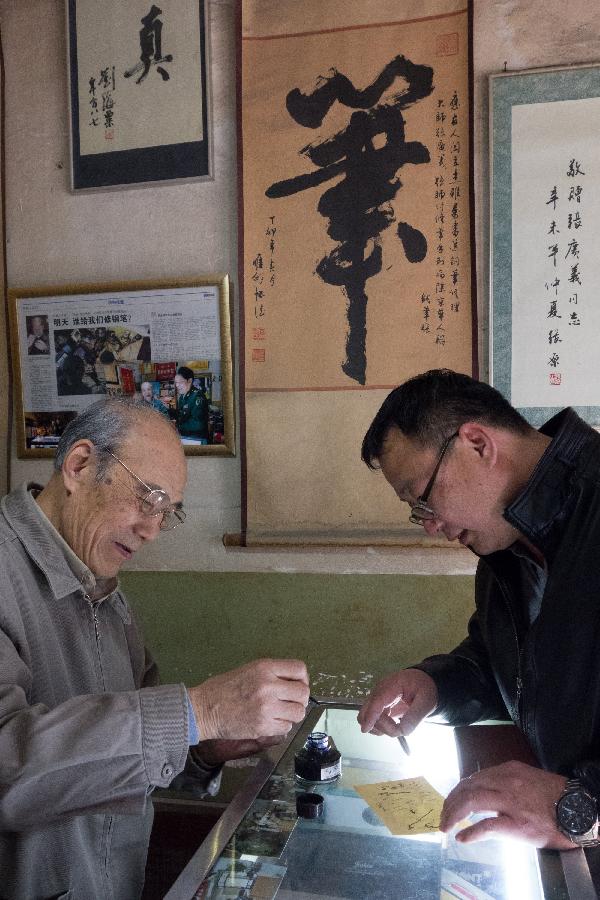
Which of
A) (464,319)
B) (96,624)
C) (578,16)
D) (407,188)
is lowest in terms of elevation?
(96,624)

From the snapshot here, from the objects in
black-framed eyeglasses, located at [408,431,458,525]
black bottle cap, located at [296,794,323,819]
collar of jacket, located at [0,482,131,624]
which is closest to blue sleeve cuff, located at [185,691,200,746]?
black bottle cap, located at [296,794,323,819]

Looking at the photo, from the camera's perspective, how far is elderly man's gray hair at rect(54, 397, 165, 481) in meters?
1.48

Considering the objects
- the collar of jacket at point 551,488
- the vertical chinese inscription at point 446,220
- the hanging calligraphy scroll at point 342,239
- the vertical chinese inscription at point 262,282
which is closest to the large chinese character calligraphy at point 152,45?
the hanging calligraphy scroll at point 342,239

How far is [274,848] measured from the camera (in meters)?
1.23

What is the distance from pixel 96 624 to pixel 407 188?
1.83 m

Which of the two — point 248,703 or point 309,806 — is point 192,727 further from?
point 309,806

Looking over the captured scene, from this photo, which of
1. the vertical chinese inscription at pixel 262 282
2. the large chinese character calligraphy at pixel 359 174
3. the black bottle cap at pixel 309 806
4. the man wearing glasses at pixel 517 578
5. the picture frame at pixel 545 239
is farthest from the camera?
the vertical chinese inscription at pixel 262 282

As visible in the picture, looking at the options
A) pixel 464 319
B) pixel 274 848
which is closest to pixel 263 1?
pixel 464 319

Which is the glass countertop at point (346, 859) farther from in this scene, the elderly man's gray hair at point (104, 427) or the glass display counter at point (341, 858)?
the elderly man's gray hair at point (104, 427)

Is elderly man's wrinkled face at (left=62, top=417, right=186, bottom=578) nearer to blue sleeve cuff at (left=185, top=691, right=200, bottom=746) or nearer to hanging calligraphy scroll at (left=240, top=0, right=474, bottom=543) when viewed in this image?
blue sleeve cuff at (left=185, top=691, right=200, bottom=746)

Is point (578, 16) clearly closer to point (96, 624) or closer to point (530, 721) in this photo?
point (530, 721)

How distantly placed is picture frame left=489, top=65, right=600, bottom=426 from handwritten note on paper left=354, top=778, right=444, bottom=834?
1.46 metres

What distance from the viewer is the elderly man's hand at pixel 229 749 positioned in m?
1.60

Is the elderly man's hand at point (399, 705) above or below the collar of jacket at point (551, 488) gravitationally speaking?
below
